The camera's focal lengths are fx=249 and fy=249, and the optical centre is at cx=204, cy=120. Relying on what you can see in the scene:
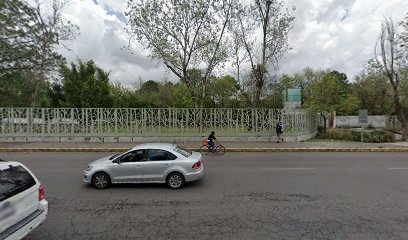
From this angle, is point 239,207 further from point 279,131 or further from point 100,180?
point 279,131

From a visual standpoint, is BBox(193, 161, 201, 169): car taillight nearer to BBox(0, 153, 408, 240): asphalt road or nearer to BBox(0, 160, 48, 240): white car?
BBox(0, 153, 408, 240): asphalt road

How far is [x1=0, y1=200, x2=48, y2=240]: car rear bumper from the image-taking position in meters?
3.51

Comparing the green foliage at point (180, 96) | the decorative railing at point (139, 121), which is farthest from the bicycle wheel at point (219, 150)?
the green foliage at point (180, 96)

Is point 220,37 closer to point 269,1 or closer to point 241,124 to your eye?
point 269,1

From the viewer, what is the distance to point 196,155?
27.2 feet

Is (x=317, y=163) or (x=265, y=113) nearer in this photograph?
(x=317, y=163)

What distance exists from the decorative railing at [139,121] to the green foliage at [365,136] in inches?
266

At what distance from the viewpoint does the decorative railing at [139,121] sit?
17.6m

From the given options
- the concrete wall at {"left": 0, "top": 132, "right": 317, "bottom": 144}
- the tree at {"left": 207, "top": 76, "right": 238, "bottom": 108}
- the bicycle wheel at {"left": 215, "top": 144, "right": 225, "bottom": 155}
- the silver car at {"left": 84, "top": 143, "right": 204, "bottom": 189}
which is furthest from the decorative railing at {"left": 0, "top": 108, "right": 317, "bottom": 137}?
the tree at {"left": 207, "top": 76, "right": 238, "bottom": 108}

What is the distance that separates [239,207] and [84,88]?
30029mm

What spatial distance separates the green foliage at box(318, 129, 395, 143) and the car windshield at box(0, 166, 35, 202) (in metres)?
23.1

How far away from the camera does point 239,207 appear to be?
5.88 metres

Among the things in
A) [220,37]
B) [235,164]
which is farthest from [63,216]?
[220,37]

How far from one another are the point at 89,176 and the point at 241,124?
12.6 meters
